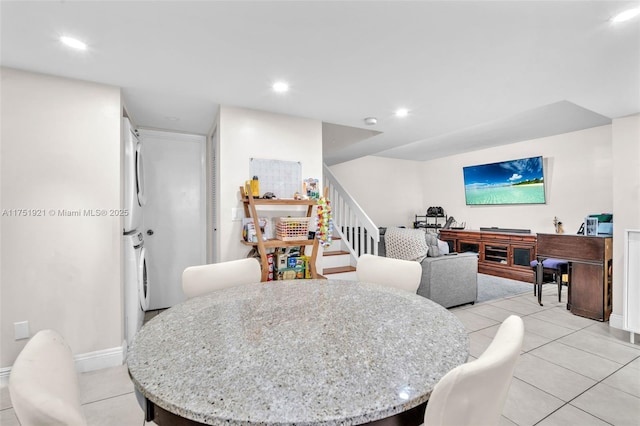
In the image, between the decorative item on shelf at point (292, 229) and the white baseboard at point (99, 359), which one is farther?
the decorative item on shelf at point (292, 229)

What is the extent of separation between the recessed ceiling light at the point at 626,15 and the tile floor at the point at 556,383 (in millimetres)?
2253

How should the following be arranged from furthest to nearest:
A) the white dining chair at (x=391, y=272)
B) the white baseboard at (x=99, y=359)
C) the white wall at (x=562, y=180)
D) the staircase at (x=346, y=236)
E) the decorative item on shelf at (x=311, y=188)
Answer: the white wall at (x=562, y=180)
the staircase at (x=346, y=236)
the decorative item on shelf at (x=311, y=188)
the white baseboard at (x=99, y=359)
the white dining chair at (x=391, y=272)

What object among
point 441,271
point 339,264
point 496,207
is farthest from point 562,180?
point 339,264

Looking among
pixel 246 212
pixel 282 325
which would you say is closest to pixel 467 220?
pixel 246 212

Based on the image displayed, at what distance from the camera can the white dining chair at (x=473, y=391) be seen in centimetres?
66

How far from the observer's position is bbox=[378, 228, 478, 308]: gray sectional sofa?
3.47m

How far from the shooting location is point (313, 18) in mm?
1576

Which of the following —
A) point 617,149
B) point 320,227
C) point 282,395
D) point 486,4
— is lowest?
point 282,395

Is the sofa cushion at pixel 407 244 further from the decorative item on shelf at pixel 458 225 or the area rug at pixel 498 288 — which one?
the decorative item on shelf at pixel 458 225

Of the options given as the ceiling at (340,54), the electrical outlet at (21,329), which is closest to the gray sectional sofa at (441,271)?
the ceiling at (340,54)

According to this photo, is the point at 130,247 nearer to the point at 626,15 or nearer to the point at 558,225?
the point at 626,15

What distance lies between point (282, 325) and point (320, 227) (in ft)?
5.75

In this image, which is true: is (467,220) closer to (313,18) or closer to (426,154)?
(426,154)

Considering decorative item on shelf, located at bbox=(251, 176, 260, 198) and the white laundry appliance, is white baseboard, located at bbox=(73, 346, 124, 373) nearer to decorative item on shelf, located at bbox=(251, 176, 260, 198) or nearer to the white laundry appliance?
the white laundry appliance
